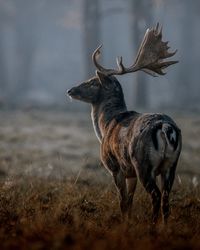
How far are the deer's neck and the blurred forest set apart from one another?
20108 millimetres

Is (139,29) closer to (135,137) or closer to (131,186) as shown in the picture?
(131,186)

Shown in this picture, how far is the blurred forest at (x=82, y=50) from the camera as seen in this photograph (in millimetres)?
30328

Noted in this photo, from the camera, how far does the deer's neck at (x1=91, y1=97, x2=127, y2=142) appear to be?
25.3 ft

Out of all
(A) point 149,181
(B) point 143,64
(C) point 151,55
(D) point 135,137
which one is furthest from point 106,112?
(A) point 149,181

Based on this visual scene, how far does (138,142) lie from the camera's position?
6.18m

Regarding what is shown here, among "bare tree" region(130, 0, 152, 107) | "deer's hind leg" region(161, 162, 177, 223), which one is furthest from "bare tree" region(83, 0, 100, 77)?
"deer's hind leg" region(161, 162, 177, 223)

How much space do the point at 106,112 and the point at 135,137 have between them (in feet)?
5.32

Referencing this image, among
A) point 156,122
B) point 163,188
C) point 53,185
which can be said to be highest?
point 156,122

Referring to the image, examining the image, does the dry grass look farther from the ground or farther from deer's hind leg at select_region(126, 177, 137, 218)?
deer's hind leg at select_region(126, 177, 137, 218)

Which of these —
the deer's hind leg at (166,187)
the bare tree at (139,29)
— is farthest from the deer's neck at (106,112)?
the bare tree at (139,29)

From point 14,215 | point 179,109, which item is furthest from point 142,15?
point 14,215

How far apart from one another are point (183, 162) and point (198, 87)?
31162 millimetres

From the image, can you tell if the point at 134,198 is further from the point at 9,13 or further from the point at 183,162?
the point at 9,13

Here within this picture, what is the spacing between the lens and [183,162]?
13266mm
